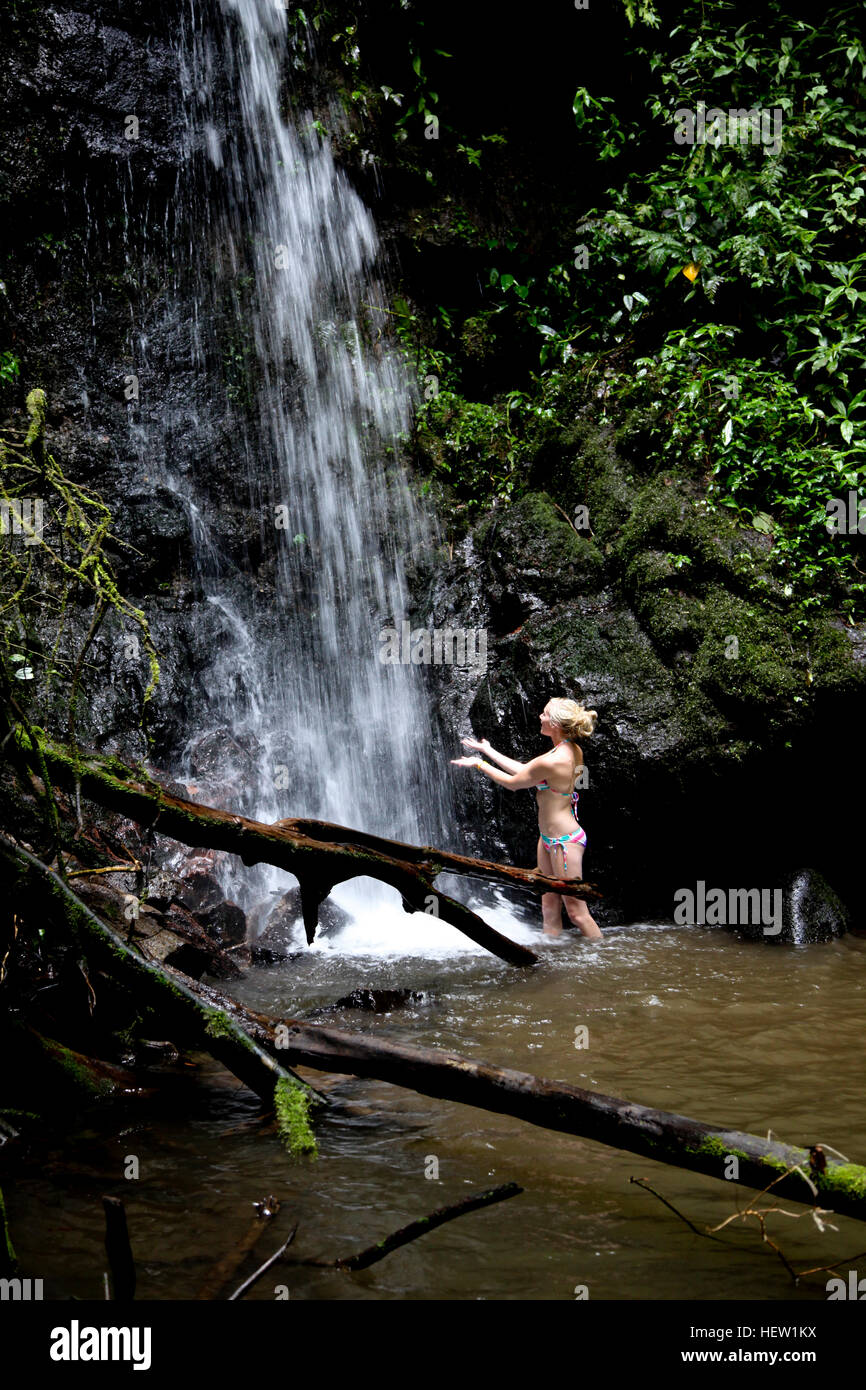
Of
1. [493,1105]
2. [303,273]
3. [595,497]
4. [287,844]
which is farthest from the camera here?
[303,273]

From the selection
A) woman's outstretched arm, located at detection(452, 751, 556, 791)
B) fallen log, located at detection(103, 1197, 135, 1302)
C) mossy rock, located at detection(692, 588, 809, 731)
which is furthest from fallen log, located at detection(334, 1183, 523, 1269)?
mossy rock, located at detection(692, 588, 809, 731)

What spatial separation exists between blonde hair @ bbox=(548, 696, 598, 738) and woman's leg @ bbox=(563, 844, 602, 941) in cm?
96

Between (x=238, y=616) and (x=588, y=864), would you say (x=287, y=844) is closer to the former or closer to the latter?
(x=588, y=864)

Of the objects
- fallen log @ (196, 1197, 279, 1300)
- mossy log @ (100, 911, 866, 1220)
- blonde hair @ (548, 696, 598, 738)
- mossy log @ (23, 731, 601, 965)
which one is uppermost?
blonde hair @ (548, 696, 598, 738)

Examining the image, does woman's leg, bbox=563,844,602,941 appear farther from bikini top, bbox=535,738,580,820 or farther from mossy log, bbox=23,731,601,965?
mossy log, bbox=23,731,601,965

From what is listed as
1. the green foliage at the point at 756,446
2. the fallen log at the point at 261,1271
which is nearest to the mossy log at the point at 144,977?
the fallen log at the point at 261,1271

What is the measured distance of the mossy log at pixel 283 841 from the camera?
4.34m

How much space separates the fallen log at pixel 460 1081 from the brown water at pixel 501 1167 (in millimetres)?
308

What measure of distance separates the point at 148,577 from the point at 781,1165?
8.86 m

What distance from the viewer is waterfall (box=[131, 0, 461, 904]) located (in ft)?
30.5

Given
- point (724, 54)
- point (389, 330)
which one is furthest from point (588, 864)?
point (724, 54)

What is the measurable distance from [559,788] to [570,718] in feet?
1.95

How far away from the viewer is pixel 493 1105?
2.92 meters

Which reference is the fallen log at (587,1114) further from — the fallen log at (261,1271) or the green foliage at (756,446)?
the green foliage at (756,446)
